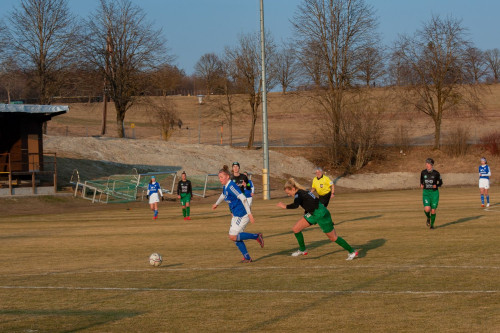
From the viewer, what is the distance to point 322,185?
63.4 ft

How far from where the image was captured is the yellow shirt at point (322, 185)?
19281 millimetres

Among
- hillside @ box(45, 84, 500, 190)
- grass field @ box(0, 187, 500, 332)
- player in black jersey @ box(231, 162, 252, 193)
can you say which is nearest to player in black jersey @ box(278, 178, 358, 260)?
grass field @ box(0, 187, 500, 332)

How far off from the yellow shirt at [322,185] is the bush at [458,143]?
43217 mm

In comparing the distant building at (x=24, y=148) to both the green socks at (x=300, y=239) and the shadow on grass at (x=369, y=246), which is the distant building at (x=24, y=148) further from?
the green socks at (x=300, y=239)

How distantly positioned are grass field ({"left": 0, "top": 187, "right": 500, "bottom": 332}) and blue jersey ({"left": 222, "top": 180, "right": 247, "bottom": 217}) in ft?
3.57

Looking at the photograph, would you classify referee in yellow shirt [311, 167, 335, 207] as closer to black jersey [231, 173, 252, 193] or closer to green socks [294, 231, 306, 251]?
black jersey [231, 173, 252, 193]

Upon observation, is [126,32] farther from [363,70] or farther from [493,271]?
[493,271]

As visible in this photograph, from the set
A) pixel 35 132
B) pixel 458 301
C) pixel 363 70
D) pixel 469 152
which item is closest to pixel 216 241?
pixel 458 301

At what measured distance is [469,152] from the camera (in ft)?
196

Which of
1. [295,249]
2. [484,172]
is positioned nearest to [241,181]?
[295,249]

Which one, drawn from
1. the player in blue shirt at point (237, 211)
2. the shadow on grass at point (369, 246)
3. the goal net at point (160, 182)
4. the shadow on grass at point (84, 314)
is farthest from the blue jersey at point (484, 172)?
the shadow on grass at point (84, 314)

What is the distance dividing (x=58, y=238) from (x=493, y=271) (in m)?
13.2

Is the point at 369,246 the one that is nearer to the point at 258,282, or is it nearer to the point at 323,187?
the point at 323,187

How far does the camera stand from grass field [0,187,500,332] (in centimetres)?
831
